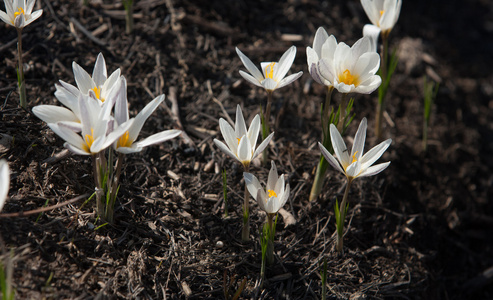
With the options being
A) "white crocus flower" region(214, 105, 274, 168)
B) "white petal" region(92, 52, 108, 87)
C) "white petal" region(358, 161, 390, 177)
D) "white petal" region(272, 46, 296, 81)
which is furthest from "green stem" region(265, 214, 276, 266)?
"white petal" region(92, 52, 108, 87)

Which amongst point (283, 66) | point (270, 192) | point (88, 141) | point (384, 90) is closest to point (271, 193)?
point (270, 192)

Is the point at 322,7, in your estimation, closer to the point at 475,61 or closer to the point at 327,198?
the point at 475,61

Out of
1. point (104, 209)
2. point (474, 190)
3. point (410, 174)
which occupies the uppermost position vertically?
point (104, 209)

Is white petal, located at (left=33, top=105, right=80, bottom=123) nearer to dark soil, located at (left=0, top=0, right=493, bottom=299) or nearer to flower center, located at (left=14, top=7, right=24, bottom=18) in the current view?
dark soil, located at (left=0, top=0, right=493, bottom=299)

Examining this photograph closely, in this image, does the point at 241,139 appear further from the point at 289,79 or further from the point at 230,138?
the point at 289,79

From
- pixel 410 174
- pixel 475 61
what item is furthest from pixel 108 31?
pixel 475 61
